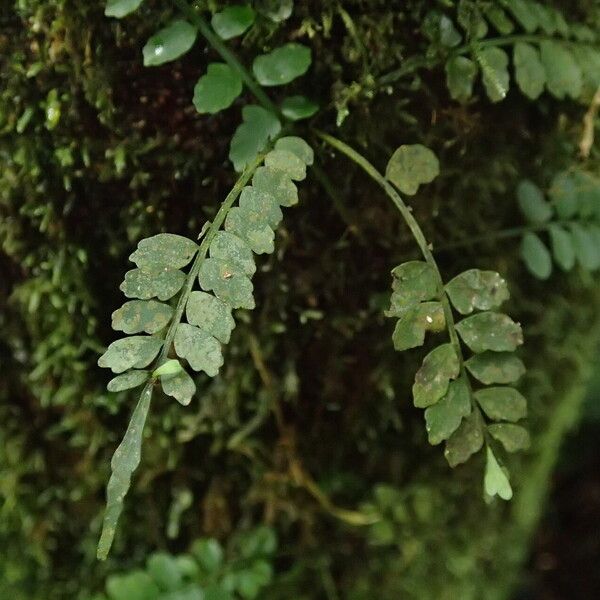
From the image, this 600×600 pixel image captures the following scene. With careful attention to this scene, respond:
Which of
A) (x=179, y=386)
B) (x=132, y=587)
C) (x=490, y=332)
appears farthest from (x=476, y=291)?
(x=132, y=587)

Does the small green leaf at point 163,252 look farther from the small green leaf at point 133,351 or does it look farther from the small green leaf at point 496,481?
the small green leaf at point 496,481

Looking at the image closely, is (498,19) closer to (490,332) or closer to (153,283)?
(490,332)

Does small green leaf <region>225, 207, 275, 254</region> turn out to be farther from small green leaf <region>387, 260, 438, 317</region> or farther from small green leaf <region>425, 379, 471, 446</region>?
small green leaf <region>425, 379, 471, 446</region>

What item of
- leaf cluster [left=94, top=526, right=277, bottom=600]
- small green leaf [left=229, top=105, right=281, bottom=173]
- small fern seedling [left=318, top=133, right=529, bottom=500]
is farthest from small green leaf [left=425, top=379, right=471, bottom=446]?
leaf cluster [left=94, top=526, right=277, bottom=600]

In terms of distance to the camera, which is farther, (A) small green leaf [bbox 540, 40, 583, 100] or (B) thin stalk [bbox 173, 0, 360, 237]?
(A) small green leaf [bbox 540, 40, 583, 100]

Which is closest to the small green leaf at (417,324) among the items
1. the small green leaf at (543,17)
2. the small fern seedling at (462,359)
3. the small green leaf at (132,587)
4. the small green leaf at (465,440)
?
the small fern seedling at (462,359)
